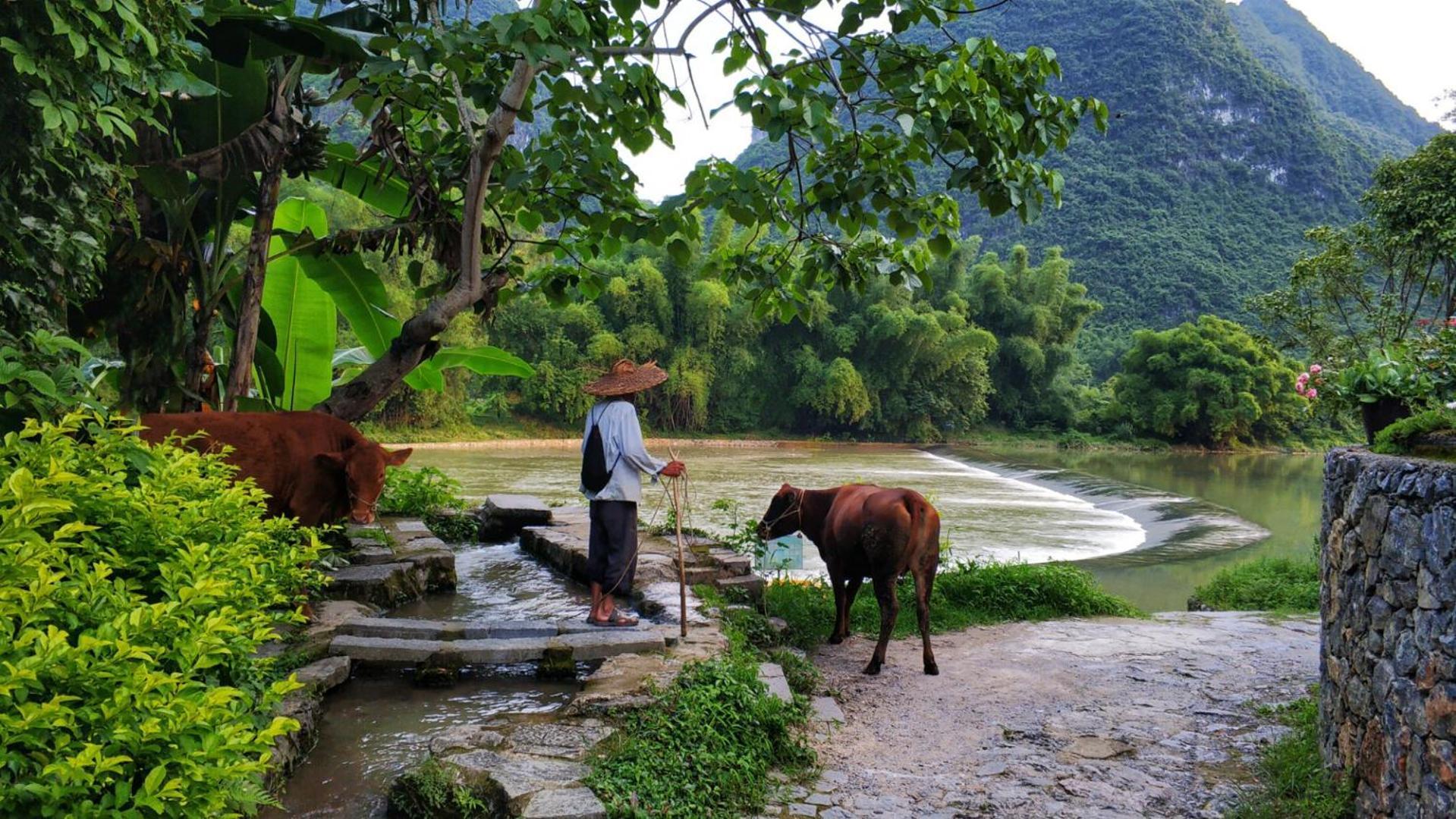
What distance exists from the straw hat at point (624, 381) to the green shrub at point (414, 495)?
3900 mm

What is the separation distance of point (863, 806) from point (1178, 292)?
5462 centimetres

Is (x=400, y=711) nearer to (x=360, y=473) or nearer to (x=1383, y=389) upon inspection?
(x=360, y=473)

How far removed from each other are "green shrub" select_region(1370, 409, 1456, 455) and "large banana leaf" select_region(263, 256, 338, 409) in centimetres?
735

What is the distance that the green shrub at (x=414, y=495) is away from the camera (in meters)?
8.38

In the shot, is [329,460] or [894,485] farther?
[894,485]

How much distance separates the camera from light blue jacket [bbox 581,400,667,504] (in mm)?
5051

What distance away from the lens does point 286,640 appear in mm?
4145

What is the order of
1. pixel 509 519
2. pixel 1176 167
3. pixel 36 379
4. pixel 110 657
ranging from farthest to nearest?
1. pixel 1176 167
2. pixel 509 519
3. pixel 36 379
4. pixel 110 657

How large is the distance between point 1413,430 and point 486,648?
4.08 metres

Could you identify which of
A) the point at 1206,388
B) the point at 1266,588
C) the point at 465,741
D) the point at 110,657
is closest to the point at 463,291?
the point at 465,741

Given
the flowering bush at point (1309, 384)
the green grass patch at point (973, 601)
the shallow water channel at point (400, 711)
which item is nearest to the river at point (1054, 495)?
the green grass patch at point (973, 601)

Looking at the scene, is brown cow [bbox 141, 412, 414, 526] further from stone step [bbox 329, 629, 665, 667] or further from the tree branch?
stone step [bbox 329, 629, 665, 667]

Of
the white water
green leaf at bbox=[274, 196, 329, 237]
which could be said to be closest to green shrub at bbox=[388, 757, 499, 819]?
the white water

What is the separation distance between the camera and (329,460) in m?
5.48
